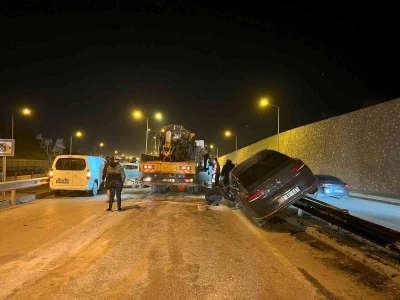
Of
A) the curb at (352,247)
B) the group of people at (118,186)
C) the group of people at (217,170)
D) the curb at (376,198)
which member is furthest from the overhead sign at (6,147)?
the curb at (376,198)

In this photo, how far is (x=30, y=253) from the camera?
6988 millimetres

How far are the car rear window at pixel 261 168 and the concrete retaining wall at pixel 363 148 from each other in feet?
43.4

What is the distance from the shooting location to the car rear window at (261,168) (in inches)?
399

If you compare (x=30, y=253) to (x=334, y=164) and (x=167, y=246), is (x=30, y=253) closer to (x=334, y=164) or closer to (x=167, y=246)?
(x=167, y=246)

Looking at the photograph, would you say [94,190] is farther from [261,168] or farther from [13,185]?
[261,168]

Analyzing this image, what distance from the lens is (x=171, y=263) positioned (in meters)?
6.45

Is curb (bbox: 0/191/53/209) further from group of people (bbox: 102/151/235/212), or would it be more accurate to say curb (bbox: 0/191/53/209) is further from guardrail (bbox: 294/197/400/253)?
guardrail (bbox: 294/197/400/253)

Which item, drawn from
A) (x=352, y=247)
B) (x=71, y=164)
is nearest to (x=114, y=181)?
(x=71, y=164)

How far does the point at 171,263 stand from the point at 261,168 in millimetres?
4812

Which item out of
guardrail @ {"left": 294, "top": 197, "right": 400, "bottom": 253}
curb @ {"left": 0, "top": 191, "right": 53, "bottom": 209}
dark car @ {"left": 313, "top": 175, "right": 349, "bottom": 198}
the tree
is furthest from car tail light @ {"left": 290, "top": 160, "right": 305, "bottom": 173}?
the tree

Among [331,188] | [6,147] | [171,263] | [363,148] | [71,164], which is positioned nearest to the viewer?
[171,263]

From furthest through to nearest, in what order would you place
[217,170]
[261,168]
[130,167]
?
1. [130,167]
2. [217,170]
3. [261,168]

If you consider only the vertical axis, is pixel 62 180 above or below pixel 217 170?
below

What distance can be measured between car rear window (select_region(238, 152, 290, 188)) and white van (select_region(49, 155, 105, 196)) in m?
8.71
